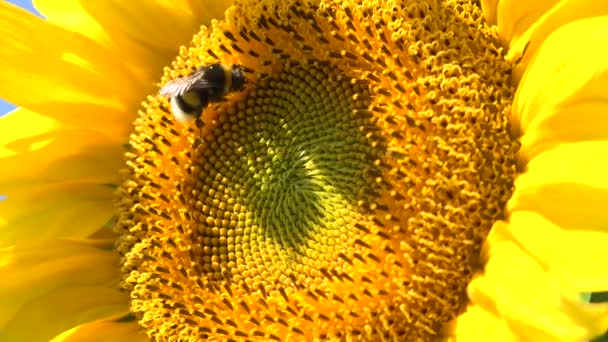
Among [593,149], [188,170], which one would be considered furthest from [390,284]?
[188,170]

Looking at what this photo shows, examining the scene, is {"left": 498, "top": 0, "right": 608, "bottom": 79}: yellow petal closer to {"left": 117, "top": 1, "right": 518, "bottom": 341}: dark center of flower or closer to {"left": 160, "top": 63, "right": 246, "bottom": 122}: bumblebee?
{"left": 117, "top": 1, "right": 518, "bottom": 341}: dark center of flower

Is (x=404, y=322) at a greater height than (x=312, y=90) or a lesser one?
lesser

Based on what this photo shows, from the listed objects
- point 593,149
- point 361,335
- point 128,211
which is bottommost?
point 361,335

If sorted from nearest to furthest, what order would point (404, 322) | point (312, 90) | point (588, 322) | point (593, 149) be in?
point (588, 322), point (593, 149), point (404, 322), point (312, 90)

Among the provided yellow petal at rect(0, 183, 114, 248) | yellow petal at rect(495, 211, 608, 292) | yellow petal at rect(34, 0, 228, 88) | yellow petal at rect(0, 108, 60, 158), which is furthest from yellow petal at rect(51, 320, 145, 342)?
yellow petal at rect(495, 211, 608, 292)

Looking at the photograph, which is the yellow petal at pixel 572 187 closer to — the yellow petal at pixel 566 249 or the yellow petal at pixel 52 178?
the yellow petal at pixel 566 249

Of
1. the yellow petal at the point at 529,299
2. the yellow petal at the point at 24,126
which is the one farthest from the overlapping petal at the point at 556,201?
the yellow petal at the point at 24,126

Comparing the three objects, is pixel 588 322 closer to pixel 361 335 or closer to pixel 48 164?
pixel 361 335

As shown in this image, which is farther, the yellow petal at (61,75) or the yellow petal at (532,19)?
the yellow petal at (61,75)
